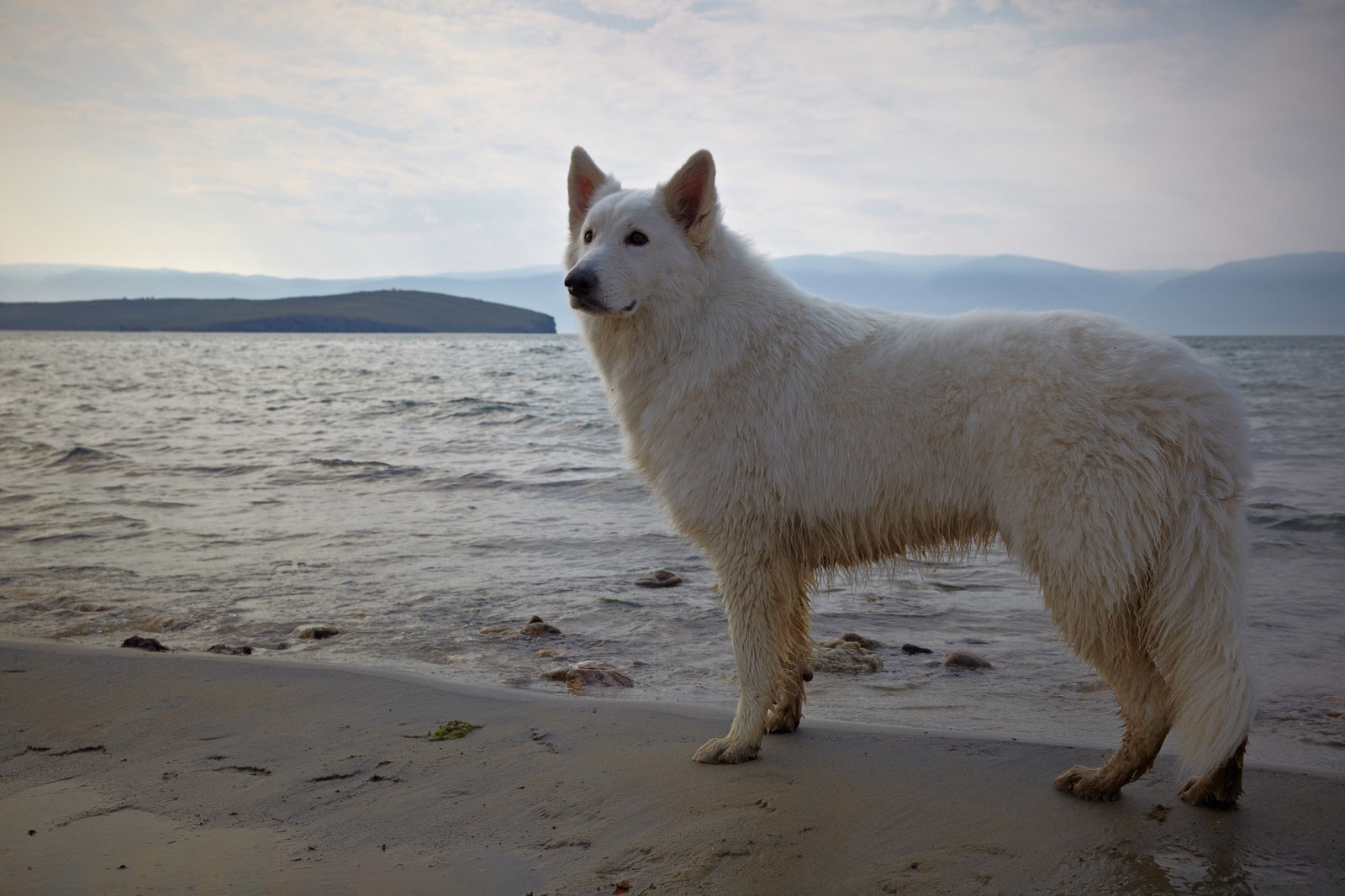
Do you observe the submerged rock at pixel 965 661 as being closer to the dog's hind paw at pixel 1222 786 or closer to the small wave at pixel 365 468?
the dog's hind paw at pixel 1222 786

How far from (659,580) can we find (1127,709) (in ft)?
14.3

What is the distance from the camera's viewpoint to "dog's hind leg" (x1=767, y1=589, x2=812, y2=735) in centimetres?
436

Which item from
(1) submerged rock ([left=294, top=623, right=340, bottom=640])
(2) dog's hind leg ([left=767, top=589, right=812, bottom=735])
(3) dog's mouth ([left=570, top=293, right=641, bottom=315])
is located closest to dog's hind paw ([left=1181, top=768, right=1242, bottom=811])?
(2) dog's hind leg ([left=767, top=589, right=812, bottom=735])

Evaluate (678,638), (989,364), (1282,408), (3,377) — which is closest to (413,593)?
(678,638)

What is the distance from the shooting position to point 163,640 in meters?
5.73

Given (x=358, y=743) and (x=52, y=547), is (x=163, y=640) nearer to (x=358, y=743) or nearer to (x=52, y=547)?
(x=358, y=743)

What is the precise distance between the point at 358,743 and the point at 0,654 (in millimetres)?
2539

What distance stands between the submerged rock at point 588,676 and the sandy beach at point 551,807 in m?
0.38

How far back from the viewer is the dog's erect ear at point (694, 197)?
4516 mm

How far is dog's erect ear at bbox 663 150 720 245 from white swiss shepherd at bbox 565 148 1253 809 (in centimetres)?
1

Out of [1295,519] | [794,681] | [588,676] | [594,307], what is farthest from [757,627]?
[1295,519]

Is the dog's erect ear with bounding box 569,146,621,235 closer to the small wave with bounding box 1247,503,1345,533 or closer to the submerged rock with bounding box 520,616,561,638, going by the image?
the submerged rock with bounding box 520,616,561,638

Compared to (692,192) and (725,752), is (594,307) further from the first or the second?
(725,752)

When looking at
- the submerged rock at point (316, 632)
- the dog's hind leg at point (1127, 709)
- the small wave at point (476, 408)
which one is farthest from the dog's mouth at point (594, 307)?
the small wave at point (476, 408)
